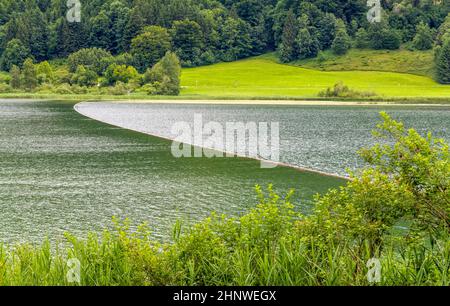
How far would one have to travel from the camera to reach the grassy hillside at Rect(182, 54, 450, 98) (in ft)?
512

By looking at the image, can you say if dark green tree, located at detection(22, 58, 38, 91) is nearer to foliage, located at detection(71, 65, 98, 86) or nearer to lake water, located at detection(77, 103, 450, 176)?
foliage, located at detection(71, 65, 98, 86)

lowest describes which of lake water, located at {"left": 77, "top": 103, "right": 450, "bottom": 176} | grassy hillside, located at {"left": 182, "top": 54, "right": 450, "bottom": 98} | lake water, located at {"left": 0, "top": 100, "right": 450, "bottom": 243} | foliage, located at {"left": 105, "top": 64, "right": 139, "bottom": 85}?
grassy hillside, located at {"left": 182, "top": 54, "right": 450, "bottom": 98}

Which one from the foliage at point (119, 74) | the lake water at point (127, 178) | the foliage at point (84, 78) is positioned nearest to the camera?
the lake water at point (127, 178)

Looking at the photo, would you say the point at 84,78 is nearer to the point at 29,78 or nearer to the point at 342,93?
the point at 29,78

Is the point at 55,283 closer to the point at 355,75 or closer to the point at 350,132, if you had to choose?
the point at 350,132

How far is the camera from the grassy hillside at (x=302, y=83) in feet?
512

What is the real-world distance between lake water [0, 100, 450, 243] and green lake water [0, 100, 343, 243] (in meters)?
0.05

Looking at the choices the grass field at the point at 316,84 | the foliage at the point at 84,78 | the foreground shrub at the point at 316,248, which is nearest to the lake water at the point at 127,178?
the foreground shrub at the point at 316,248

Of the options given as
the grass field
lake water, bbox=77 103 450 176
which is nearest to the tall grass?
lake water, bbox=77 103 450 176

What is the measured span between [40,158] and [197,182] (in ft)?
50.7

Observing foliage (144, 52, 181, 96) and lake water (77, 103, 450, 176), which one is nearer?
lake water (77, 103, 450, 176)

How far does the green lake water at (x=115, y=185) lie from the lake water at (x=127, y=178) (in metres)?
0.05

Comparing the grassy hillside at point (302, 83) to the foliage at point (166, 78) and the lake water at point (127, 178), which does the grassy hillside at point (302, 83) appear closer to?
the foliage at point (166, 78)

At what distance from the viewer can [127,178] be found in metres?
37.8
